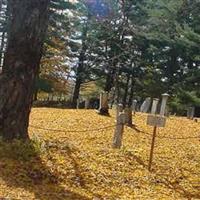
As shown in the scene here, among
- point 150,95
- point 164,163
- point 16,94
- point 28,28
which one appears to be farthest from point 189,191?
point 150,95

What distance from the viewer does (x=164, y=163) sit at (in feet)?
33.2

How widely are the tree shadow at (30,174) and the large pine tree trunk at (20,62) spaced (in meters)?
0.42

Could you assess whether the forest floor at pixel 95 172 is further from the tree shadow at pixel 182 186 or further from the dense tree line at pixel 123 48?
the dense tree line at pixel 123 48

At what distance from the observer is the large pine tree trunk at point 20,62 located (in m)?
8.49

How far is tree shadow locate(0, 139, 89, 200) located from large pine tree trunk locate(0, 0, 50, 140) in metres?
0.42

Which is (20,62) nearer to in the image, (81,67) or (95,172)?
(95,172)

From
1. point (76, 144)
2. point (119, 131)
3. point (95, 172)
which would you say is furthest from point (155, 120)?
point (95, 172)

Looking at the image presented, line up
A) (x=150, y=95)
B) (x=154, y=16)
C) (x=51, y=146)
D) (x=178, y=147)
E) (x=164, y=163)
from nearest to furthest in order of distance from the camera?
(x=51, y=146) → (x=164, y=163) → (x=178, y=147) → (x=154, y=16) → (x=150, y=95)

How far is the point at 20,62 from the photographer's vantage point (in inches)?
334

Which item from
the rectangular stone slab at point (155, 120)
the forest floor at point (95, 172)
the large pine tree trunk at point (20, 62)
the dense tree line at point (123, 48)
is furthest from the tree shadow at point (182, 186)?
the dense tree line at point (123, 48)

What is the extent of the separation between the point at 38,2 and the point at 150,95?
26275 millimetres

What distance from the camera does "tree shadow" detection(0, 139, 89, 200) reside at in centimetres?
713

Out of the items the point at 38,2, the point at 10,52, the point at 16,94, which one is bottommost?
the point at 16,94

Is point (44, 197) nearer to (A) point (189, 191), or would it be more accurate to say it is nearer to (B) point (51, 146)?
(B) point (51, 146)
